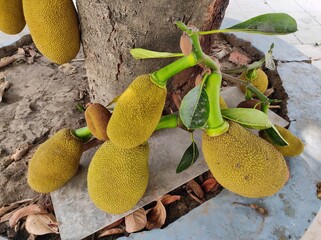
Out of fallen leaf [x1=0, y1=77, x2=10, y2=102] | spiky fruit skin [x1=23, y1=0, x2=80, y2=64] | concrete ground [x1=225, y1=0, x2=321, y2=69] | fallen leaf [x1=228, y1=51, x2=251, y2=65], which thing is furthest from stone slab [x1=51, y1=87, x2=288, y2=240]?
concrete ground [x1=225, y1=0, x2=321, y2=69]

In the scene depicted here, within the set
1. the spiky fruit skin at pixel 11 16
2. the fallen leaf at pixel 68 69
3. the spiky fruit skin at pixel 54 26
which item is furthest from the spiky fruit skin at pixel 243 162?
the fallen leaf at pixel 68 69

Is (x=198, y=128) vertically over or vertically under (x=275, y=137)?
over

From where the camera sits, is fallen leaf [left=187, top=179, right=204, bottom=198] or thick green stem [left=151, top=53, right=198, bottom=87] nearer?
thick green stem [left=151, top=53, right=198, bottom=87]

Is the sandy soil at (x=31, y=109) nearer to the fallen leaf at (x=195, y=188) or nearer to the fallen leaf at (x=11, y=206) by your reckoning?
the fallen leaf at (x=11, y=206)

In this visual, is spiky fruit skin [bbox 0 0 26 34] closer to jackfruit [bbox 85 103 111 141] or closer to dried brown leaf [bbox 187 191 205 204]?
jackfruit [bbox 85 103 111 141]

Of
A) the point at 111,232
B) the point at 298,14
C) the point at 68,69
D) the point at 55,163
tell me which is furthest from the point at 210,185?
the point at 298,14

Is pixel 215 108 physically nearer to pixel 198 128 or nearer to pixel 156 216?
pixel 198 128
